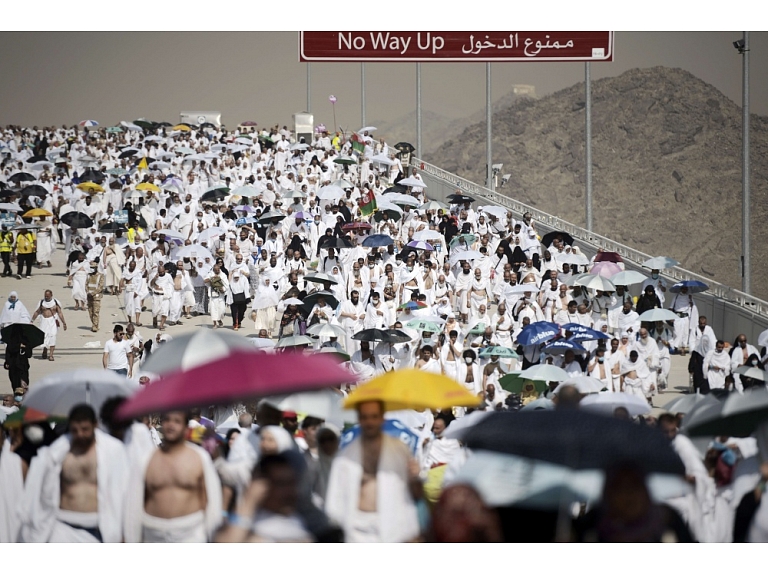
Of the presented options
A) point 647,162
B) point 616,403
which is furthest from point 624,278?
point 647,162

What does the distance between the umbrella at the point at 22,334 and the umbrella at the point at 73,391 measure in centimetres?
764

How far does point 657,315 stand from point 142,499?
11162 millimetres

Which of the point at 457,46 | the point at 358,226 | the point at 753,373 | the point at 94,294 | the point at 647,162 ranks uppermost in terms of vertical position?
the point at 647,162

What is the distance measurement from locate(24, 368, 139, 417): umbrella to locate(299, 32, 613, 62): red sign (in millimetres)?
11329

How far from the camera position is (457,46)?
61.9 feet

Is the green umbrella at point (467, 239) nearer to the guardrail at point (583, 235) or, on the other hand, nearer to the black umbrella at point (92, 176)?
the guardrail at point (583, 235)

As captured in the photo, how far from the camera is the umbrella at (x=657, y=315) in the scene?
16562 mm

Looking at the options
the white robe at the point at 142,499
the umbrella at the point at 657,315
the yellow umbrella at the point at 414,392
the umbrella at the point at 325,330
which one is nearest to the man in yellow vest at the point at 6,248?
the umbrella at the point at 325,330

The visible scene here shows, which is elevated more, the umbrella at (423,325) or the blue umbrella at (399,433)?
the umbrella at (423,325)

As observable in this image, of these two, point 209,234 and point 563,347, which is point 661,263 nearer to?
point 563,347

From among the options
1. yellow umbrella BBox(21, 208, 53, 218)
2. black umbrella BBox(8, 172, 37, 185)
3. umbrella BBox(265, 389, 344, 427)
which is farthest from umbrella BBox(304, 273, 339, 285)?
black umbrella BBox(8, 172, 37, 185)

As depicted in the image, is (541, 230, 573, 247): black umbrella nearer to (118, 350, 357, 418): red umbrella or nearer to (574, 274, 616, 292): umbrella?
(574, 274, 616, 292): umbrella

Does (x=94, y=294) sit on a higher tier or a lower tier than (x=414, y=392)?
higher

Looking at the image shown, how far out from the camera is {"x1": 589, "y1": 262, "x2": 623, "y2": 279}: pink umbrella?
19094 mm
